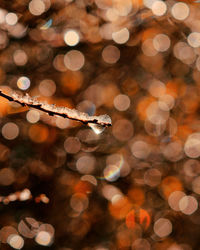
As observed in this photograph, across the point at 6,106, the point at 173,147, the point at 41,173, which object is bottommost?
the point at 41,173

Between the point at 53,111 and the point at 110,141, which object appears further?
the point at 110,141

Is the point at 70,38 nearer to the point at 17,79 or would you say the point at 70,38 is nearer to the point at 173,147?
the point at 17,79

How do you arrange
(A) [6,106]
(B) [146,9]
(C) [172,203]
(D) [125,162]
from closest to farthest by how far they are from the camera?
1. (B) [146,9]
2. (A) [6,106]
3. (D) [125,162]
4. (C) [172,203]

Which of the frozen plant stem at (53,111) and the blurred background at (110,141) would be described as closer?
the frozen plant stem at (53,111)

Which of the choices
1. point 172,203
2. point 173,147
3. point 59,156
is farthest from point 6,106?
point 172,203

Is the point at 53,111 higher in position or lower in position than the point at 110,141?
higher

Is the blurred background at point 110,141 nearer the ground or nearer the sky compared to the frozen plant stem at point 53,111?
nearer the ground

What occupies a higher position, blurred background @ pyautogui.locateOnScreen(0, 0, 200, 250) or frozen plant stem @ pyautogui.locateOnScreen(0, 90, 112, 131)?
frozen plant stem @ pyautogui.locateOnScreen(0, 90, 112, 131)

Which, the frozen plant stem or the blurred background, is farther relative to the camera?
the blurred background
